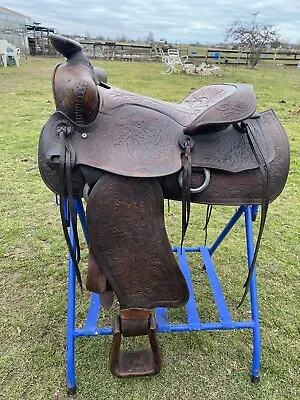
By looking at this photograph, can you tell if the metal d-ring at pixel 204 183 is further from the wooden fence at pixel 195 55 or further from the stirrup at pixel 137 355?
the wooden fence at pixel 195 55

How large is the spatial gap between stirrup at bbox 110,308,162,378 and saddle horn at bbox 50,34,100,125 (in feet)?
2.22

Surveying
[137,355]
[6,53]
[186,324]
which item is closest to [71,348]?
[137,355]

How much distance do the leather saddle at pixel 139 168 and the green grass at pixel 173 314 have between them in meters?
0.29

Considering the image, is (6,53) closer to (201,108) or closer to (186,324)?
(201,108)

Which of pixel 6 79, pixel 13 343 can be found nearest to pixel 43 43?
pixel 6 79

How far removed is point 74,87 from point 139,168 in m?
0.31

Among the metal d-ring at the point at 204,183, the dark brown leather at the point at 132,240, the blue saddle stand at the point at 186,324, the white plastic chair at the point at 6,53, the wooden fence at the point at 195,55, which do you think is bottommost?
the wooden fence at the point at 195,55

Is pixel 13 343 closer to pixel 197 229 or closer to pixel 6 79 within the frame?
pixel 197 229

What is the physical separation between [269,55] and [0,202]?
19.6m

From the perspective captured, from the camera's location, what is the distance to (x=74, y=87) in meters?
1.09

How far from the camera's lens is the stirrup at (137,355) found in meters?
1.29

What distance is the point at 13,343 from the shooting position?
1633mm

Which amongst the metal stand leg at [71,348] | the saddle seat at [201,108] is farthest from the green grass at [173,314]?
the saddle seat at [201,108]

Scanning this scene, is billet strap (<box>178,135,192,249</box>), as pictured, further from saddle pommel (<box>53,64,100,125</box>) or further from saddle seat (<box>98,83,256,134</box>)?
saddle pommel (<box>53,64,100,125</box>)
